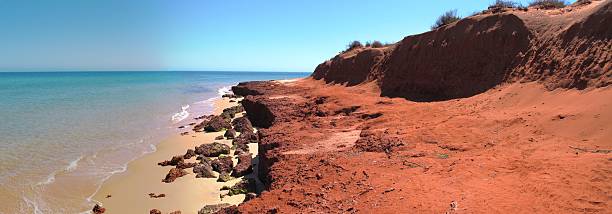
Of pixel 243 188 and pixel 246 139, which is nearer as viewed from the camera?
pixel 243 188

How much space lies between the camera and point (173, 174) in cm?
1161

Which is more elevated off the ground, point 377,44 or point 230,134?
point 377,44

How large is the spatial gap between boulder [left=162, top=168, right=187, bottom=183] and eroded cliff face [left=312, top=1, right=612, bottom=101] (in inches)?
357

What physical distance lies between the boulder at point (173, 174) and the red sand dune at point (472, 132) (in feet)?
9.17

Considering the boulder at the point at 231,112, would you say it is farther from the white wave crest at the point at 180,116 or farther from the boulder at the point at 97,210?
the boulder at the point at 97,210

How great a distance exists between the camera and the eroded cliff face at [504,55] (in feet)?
34.6

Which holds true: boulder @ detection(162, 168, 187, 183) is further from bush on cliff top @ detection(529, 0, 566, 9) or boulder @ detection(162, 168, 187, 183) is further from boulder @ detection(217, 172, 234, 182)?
bush on cliff top @ detection(529, 0, 566, 9)

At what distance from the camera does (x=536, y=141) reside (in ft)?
24.5

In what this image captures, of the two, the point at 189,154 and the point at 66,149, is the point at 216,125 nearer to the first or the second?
the point at 189,154

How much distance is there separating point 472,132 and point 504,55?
6.51 metres

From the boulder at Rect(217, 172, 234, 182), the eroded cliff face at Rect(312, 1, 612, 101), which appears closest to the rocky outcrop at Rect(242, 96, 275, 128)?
the boulder at Rect(217, 172, 234, 182)

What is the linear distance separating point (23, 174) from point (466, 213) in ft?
40.8

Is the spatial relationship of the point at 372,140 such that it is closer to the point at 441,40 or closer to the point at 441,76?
the point at 441,76

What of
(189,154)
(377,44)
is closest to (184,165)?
(189,154)
